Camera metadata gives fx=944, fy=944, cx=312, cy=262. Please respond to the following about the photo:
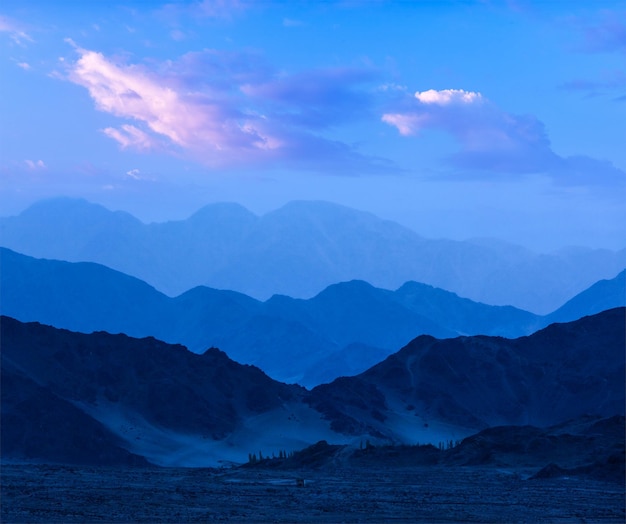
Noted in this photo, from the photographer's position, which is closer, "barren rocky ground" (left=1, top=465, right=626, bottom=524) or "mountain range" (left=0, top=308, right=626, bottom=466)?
"barren rocky ground" (left=1, top=465, right=626, bottom=524)

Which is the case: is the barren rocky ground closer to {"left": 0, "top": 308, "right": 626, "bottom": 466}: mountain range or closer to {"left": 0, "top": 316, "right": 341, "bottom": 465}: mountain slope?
{"left": 0, "top": 316, "right": 341, "bottom": 465}: mountain slope

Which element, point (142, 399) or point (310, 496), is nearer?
point (310, 496)

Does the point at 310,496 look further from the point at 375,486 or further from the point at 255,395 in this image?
the point at 255,395

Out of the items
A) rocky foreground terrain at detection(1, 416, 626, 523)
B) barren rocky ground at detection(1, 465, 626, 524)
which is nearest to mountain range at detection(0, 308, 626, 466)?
rocky foreground terrain at detection(1, 416, 626, 523)

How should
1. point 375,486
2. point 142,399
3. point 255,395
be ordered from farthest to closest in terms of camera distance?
point 255,395, point 142,399, point 375,486

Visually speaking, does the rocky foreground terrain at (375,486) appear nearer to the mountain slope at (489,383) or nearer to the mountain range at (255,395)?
the mountain range at (255,395)

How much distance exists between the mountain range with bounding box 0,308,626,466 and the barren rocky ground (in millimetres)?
20836

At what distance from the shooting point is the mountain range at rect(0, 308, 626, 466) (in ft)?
286

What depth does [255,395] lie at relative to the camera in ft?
353

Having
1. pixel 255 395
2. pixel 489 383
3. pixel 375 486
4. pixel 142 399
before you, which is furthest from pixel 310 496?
pixel 489 383

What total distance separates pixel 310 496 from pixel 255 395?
58.0m

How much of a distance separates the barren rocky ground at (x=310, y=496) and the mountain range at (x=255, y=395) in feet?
68.4

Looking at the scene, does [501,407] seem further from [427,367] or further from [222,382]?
[222,382]

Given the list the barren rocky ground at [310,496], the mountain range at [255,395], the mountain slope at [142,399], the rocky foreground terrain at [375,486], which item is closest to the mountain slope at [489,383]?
the mountain range at [255,395]
